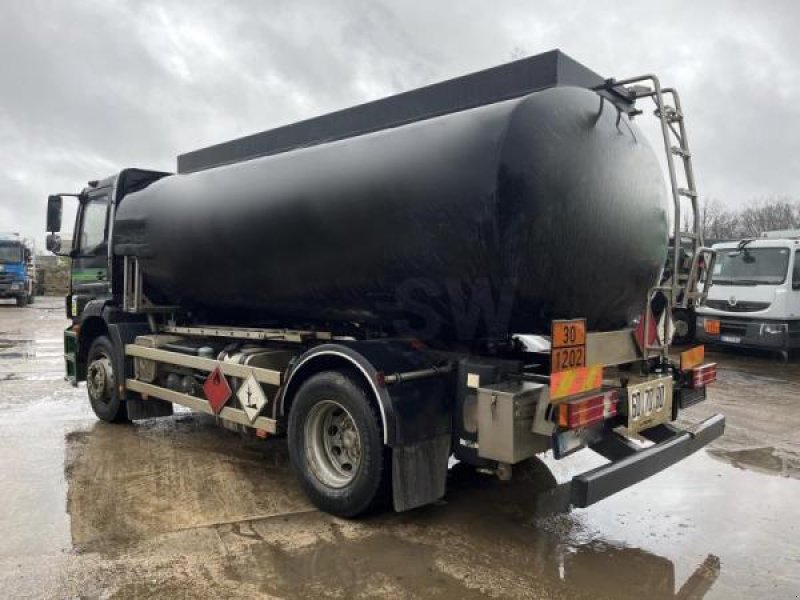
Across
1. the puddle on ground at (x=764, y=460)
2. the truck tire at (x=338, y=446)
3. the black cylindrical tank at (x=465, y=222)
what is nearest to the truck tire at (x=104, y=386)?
the black cylindrical tank at (x=465, y=222)

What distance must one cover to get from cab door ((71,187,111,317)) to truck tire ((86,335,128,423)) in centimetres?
65

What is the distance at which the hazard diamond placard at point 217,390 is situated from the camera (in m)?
5.64

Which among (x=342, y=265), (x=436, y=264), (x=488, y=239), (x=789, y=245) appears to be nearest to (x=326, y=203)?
(x=342, y=265)

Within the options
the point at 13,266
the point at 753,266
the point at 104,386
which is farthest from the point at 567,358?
the point at 13,266

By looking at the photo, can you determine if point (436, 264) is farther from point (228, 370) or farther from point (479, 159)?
point (228, 370)

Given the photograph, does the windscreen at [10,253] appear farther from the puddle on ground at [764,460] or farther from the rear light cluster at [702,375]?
the rear light cluster at [702,375]

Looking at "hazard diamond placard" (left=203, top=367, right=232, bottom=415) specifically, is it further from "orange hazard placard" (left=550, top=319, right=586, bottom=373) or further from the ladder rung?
the ladder rung

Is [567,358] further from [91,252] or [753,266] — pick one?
[753,266]

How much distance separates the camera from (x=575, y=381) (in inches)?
156

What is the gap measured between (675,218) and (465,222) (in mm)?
1432

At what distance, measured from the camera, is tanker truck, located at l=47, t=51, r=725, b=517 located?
12.8 ft

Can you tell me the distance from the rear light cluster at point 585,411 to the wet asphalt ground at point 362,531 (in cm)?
85

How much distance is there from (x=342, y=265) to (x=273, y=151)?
179 centimetres

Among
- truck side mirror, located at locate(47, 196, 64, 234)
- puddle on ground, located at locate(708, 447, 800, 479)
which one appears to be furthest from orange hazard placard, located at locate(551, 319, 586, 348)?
truck side mirror, located at locate(47, 196, 64, 234)
